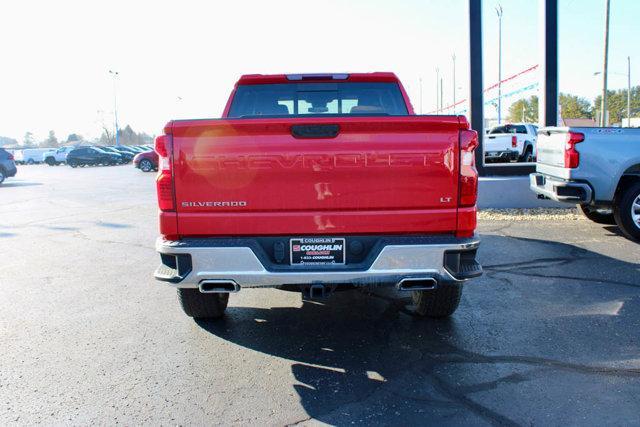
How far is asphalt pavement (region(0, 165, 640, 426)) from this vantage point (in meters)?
3.11

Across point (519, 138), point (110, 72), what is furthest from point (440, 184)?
point (110, 72)

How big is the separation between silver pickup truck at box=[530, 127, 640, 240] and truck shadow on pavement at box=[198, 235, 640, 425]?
1860 millimetres

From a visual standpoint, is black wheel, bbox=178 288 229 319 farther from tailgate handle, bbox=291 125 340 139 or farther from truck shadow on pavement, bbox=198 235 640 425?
tailgate handle, bbox=291 125 340 139

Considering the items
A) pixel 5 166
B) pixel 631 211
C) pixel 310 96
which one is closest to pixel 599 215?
pixel 631 211

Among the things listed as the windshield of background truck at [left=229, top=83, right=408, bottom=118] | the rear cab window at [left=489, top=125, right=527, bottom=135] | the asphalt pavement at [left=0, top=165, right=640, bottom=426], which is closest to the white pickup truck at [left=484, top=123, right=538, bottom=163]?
the rear cab window at [left=489, top=125, right=527, bottom=135]

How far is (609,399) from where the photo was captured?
3.16 meters

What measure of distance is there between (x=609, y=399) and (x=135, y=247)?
22.2ft

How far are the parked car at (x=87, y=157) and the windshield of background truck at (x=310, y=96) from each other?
43588 mm

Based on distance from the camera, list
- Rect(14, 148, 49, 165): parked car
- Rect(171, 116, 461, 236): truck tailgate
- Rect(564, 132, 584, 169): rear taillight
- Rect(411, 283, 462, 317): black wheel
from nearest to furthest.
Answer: Rect(171, 116, 461, 236): truck tailgate, Rect(411, 283, 462, 317): black wheel, Rect(564, 132, 584, 169): rear taillight, Rect(14, 148, 49, 165): parked car

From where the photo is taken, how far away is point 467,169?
347 centimetres

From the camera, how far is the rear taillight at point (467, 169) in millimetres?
3441

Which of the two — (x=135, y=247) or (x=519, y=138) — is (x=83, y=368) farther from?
(x=519, y=138)

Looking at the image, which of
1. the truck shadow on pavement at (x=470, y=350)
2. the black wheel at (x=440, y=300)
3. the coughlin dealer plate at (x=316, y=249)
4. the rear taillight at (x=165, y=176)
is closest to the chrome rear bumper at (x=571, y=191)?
the truck shadow on pavement at (x=470, y=350)

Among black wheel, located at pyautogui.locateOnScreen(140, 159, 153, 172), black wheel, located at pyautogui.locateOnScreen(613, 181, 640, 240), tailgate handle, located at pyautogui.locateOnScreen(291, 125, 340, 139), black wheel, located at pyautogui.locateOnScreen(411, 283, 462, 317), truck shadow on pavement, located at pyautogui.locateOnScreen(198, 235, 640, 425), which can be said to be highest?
tailgate handle, located at pyautogui.locateOnScreen(291, 125, 340, 139)
